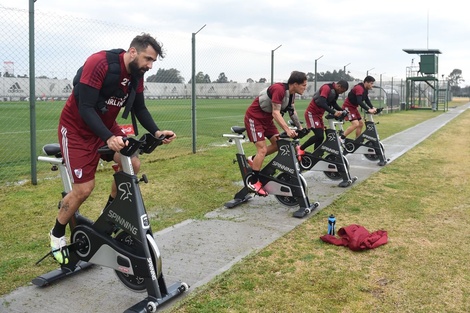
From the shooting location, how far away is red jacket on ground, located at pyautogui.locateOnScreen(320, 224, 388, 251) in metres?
4.58

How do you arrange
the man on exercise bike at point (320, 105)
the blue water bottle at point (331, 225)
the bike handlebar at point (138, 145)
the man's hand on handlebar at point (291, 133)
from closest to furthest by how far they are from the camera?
the bike handlebar at point (138, 145) → the blue water bottle at point (331, 225) → the man's hand on handlebar at point (291, 133) → the man on exercise bike at point (320, 105)

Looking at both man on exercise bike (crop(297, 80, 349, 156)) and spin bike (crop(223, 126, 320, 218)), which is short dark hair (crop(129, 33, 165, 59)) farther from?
man on exercise bike (crop(297, 80, 349, 156))

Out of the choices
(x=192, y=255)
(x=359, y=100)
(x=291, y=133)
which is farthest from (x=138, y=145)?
(x=359, y=100)

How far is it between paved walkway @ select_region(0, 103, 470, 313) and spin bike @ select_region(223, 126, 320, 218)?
15cm

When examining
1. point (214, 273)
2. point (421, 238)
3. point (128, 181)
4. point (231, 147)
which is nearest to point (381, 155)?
point (231, 147)

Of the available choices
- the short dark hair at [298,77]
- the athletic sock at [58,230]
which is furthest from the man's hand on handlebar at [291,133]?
the athletic sock at [58,230]

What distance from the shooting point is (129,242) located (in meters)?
3.57

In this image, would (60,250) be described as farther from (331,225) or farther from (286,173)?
(286,173)

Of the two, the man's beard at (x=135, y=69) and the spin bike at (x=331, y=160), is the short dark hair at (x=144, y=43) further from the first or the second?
the spin bike at (x=331, y=160)

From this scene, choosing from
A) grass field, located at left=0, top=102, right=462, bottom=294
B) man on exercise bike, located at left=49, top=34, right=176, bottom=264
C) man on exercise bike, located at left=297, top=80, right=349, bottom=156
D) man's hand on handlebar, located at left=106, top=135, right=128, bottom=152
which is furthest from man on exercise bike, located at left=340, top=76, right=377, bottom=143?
man's hand on handlebar, located at left=106, top=135, right=128, bottom=152

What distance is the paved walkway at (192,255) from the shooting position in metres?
3.48

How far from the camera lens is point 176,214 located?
589 cm

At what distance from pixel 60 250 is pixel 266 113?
138 inches

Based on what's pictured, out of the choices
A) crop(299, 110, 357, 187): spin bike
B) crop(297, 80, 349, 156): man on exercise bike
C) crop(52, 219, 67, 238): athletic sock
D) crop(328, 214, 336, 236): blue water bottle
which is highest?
crop(297, 80, 349, 156): man on exercise bike
